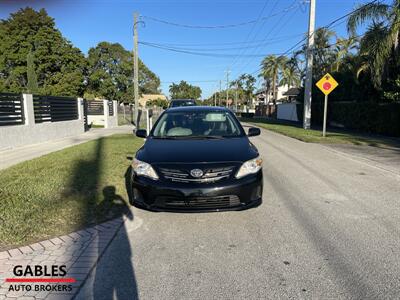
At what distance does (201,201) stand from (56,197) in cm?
269

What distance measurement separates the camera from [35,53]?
139ft

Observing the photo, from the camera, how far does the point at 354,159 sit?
10.7m

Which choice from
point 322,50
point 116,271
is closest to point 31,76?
point 322,50

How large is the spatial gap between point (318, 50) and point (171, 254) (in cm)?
4334

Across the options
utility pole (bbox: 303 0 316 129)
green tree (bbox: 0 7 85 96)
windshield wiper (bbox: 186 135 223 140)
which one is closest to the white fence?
windshield wiper (bbox: 186 135 223 140)

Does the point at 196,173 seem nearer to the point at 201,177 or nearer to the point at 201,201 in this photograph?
the point at 201,177

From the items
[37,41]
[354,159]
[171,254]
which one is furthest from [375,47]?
[37,41]

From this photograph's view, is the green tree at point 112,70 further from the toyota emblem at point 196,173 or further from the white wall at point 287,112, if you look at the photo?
the toyota emblem at point 196,173

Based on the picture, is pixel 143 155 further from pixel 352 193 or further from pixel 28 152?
pixel 28 152

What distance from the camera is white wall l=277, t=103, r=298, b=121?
4138 cm

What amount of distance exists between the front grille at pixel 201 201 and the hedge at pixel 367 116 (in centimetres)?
1614

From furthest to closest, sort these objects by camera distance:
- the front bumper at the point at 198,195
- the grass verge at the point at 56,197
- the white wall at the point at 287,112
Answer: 1. the white wall at the point at 287,112
2. the grass verge at the point at 56,197
3. the front bumper at the point at 198,195

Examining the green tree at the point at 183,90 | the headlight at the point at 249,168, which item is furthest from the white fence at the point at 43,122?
the green tree at the point at 183,90

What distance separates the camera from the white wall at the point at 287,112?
1629 inches
